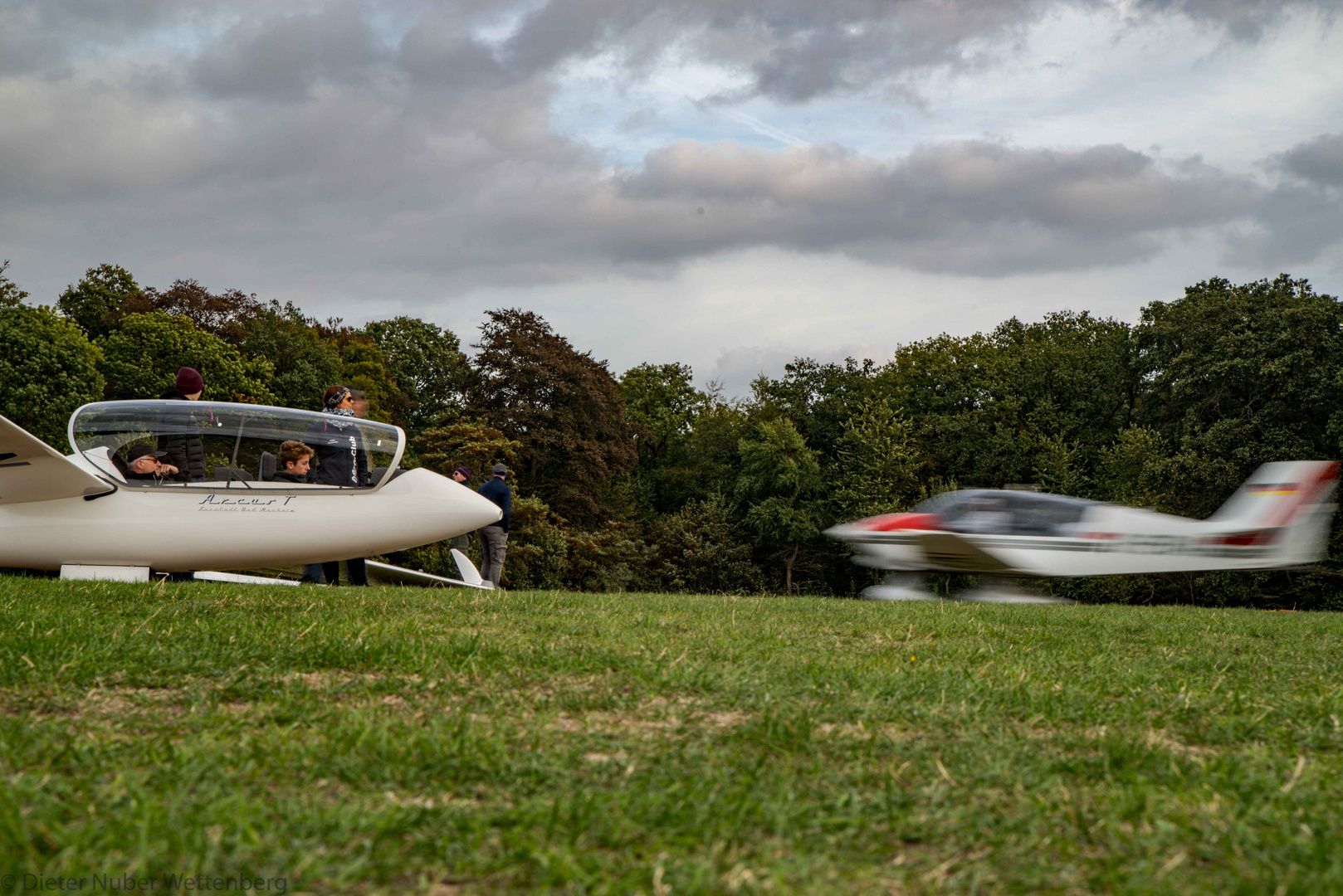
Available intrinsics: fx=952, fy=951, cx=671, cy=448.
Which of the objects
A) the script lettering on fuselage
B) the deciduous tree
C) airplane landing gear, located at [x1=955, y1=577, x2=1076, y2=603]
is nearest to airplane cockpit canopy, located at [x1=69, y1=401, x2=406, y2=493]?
the script lettering on fuselage

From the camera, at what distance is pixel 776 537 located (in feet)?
163

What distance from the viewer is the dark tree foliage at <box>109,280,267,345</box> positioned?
47.2 metres

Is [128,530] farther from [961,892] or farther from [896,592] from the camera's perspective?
[896,592]

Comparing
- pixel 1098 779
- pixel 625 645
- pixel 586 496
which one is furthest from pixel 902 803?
pixel 586 496

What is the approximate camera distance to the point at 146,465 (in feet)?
31.7

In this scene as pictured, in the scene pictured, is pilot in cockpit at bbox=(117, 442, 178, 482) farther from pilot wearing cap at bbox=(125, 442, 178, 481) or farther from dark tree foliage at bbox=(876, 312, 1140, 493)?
dark tree foliage at bbox=(876, 312, 1140, 493)

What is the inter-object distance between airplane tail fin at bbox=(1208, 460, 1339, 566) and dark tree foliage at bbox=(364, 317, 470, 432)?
41.2m

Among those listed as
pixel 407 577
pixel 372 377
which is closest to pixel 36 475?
pixel 407 577

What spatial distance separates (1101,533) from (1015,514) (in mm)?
1484

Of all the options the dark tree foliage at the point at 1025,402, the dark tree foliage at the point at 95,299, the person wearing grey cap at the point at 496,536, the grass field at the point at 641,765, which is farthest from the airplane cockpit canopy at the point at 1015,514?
the dark tree foliage at the point at 95,299

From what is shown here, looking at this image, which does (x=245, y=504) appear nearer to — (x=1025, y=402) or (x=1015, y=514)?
(x=1015, y=514)

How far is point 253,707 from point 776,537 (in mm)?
47017

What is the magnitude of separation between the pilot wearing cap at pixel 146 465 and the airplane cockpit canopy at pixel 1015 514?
41.0 feet

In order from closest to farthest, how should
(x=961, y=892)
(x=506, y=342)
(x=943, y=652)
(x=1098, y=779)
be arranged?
1. (x=961, y=892)
2. (x=1098, y=779)
3. (x=943, y=652)
4. (x=506, y=342)
